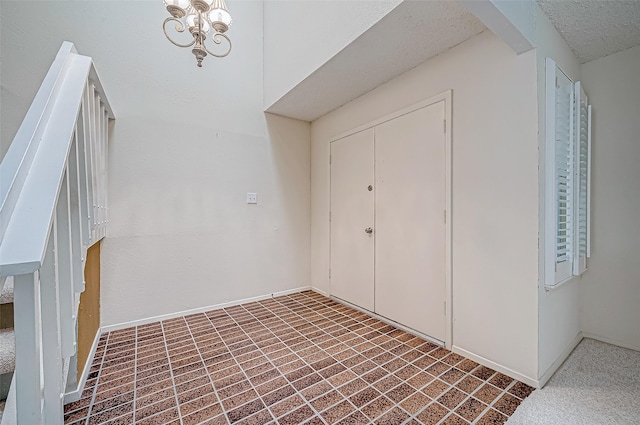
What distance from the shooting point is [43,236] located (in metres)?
0.67

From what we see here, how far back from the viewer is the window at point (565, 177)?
5.58 ft

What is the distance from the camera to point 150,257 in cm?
270

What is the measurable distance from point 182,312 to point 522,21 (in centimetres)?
362

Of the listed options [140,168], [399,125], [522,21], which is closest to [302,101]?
[399,125]

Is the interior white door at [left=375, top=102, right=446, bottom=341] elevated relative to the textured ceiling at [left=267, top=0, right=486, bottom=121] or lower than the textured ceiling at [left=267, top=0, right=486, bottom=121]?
lower

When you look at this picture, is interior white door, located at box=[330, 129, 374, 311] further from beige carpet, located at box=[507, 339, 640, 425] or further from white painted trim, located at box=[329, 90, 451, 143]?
beige carpet, located at box=[507, 339, 640, 425]

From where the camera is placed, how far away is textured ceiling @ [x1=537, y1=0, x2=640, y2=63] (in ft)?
5.46

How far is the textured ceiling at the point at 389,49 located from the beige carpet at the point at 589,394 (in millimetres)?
2377

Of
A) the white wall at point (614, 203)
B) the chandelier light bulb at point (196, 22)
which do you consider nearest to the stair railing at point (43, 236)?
the chandelier light bulb at point (196, 22)

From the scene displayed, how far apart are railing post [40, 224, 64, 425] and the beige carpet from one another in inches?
77.1

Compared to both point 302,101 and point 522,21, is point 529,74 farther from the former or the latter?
point 302,101

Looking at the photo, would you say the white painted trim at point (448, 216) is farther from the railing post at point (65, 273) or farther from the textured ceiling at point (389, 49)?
the railing post at point (65, 273)

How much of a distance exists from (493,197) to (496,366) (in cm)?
115

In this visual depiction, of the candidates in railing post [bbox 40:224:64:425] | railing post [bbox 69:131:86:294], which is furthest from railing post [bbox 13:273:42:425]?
railing post [bbox 69:131:86:294]
